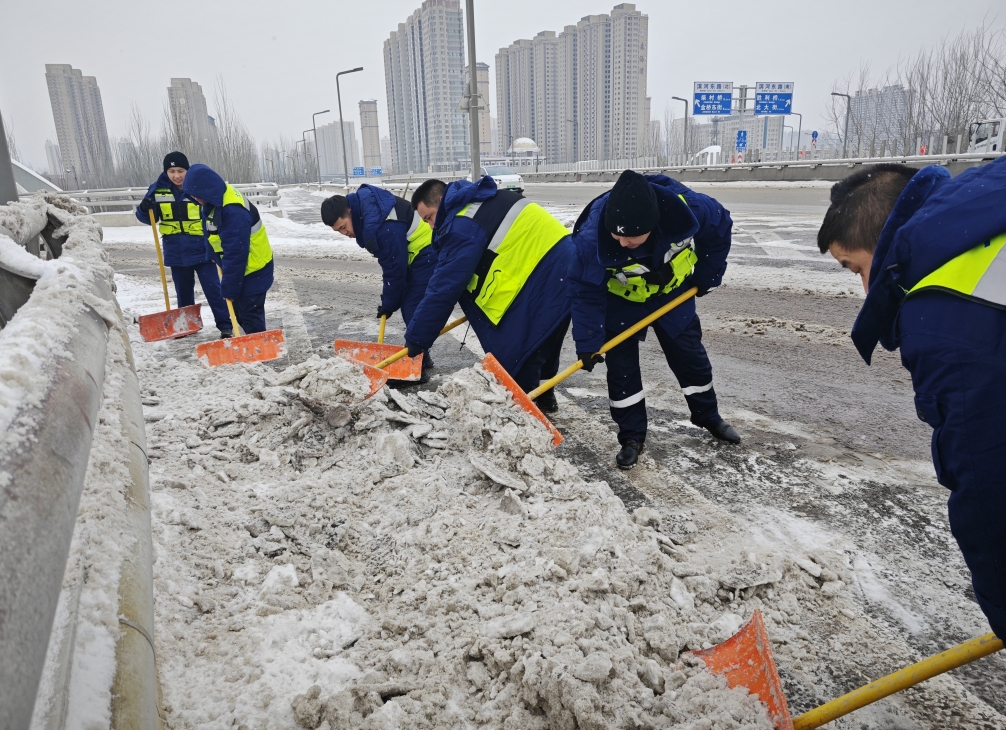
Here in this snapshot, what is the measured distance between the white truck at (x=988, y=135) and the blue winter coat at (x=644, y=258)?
2082 centimetres

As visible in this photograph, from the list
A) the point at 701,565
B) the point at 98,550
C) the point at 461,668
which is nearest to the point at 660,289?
the point at 701,565

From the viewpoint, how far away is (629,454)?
3.72 m

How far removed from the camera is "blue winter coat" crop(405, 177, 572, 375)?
3.92 m

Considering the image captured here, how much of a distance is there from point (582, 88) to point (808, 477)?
71382 mm

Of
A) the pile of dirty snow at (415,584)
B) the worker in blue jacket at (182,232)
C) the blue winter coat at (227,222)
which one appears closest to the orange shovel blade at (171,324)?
the worker in blue jacket at (182,232)

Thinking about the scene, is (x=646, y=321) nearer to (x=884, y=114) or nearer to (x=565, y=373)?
(x=565, y=373)

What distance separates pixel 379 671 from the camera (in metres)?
2.07

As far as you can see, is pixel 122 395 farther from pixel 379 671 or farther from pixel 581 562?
pixel 581 562

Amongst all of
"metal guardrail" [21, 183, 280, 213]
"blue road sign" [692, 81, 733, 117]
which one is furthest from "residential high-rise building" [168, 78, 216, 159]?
"blue road sign" [692, 81, 733, 117]

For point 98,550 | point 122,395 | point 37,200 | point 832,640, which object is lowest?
point 832,640

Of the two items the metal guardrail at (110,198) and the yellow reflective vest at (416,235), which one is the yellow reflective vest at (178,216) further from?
the metal guardrail at (110,198)

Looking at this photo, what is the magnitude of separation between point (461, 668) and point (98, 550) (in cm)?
117

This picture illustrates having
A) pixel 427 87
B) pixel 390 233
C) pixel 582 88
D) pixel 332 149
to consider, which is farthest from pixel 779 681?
pixel 332 149

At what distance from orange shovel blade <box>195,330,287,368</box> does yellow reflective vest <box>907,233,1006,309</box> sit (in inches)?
201
